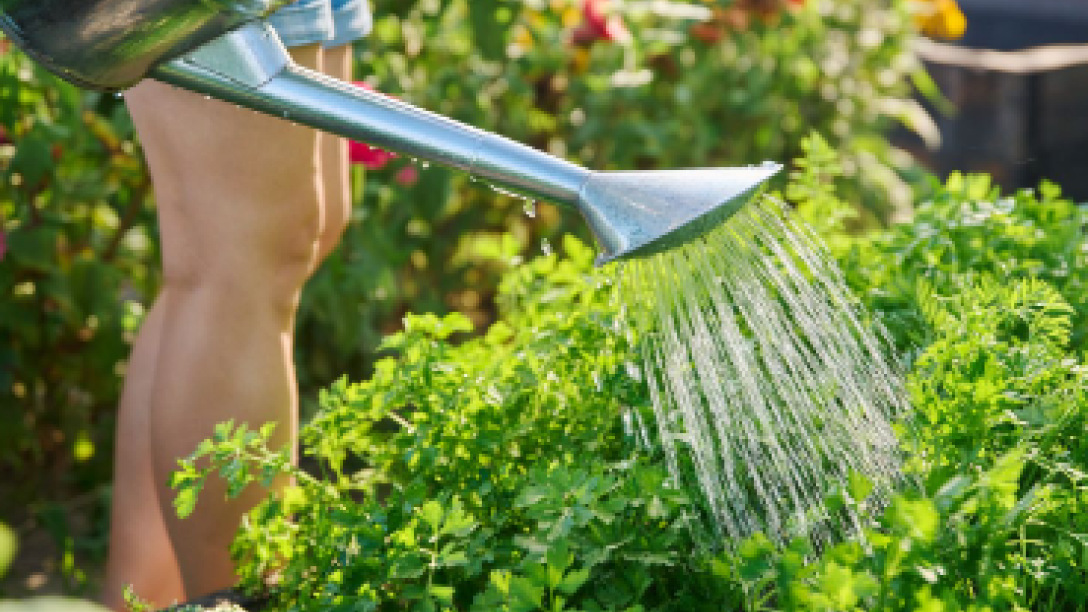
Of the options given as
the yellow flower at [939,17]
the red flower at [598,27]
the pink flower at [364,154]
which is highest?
the red flower at [598,27]

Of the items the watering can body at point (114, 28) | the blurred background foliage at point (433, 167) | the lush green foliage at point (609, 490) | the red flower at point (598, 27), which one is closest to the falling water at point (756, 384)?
the lush green foliage at point (609, 490)

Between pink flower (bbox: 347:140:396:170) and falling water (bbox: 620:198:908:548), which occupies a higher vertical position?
pink flower (bbox: 347:140:396:170)

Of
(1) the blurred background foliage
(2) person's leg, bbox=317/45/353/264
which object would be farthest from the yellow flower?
(2) person's leg, bbox=317/45/353/264

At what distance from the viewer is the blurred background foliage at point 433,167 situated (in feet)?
7.90

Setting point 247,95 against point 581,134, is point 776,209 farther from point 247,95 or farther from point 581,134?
point 581,134

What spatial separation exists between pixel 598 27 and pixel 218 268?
175 cm

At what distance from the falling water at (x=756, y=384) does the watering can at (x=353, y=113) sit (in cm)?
9

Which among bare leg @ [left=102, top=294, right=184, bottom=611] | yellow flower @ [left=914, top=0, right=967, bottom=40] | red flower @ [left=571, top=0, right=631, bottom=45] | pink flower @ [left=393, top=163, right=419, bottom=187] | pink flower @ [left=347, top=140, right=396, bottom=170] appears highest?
red flower @ [left=571, top=0, right=631, bottom=45]

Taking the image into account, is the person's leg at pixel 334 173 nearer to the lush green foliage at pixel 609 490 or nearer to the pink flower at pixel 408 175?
the lush green foliage at pixel 609 490

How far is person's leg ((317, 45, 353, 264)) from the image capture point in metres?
1.83

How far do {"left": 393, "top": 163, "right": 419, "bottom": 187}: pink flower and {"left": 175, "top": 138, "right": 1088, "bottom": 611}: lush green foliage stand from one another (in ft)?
3.67

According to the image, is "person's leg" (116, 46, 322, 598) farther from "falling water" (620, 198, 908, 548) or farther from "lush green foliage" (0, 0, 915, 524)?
"falling water" (620, 198, 908, 548)

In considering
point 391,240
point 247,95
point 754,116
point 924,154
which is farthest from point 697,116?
point 247,95

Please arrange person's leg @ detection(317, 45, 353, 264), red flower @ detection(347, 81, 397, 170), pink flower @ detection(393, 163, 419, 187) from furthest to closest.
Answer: pink flower @ detection(393, 163, 419, 187)
red flower @ detection(347, 81, 397, 170)
person's leg @ detection(317, 45, 353, 264)
